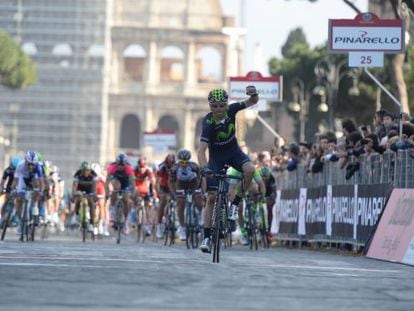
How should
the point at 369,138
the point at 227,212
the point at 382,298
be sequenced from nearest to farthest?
the point at 382,298 < the point at 227,212 < the point at 369,138

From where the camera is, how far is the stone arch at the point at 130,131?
179 meters

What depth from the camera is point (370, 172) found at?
74.4 ft

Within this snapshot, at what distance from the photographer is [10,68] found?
11438cm

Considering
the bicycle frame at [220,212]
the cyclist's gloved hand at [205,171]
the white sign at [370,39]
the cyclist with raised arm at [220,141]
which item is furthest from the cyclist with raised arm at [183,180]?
the cyclist's gloved hand at [205,171]

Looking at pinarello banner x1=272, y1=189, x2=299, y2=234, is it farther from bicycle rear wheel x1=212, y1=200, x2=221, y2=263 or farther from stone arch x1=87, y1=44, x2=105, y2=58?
stone arch x1=87, y1=44, x2=105, y2=58

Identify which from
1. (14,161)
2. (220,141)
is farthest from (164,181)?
(220,141)

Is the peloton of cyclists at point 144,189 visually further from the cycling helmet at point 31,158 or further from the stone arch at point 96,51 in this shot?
the stone arch at point 96,51

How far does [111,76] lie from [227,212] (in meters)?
164

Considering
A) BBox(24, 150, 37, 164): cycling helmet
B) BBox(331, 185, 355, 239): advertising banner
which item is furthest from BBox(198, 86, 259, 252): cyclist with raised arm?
BBox(24, 150, 37, 164): cycling helmet

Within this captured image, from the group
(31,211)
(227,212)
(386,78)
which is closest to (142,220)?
(31,211)

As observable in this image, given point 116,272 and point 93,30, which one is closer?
point 116,272

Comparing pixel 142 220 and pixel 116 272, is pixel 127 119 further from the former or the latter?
pixel 116 272

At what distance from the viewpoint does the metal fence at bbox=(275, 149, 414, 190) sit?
20.4m

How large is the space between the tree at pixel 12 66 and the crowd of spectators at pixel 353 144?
82397 millimetres
